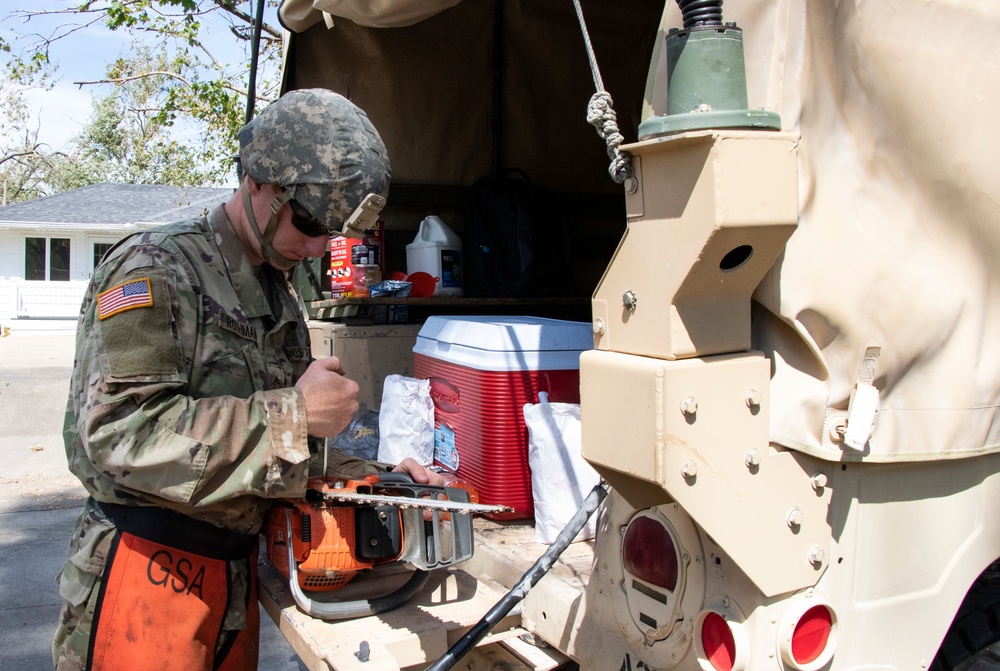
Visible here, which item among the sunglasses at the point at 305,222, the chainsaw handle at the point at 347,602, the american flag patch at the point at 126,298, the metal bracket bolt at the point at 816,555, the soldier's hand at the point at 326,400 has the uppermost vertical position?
the sunglasses at the point at 305,222

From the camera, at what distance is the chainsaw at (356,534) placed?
6.55 feet

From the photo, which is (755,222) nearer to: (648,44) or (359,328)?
(359,328)

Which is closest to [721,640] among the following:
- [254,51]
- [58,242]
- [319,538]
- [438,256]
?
[319,538]

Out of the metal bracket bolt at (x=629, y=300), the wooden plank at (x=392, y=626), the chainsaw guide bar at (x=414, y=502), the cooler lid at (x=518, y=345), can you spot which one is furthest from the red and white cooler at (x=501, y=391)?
the metal bracket bolt at (x=629, y=300)

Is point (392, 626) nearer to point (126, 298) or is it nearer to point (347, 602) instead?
point (347, 602)

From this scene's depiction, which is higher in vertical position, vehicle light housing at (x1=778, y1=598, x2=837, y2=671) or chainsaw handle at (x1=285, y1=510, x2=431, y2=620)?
vehicle light housing at (x1=778, y1=598, x2=837, y2=671)

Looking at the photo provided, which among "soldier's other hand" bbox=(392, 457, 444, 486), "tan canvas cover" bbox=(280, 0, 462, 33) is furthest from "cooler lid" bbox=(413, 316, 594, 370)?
"tan canvas cover" bbox=(280, 0, 462, 33)

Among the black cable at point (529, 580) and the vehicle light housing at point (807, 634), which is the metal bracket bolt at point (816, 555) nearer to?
the vehicle light housing at point (807, 634)

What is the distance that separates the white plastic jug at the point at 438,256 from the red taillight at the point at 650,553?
8.69ft

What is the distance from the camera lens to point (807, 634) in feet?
4.66

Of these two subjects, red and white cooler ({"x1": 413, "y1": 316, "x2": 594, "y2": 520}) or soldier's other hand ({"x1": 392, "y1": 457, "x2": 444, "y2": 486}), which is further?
red and white cooler ({"x1": 413, "y1": 316, "x2": 594, "y2": 520})

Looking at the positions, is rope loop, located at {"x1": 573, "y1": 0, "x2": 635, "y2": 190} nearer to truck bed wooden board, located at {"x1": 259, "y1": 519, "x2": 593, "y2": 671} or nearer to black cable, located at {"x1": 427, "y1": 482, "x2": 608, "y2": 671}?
black cable, located at {"x1": 427, "y1": 482, "x2": 608, "y2": 671}

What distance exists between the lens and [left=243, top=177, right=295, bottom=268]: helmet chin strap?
6.39 feet

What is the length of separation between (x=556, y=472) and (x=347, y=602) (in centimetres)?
71
